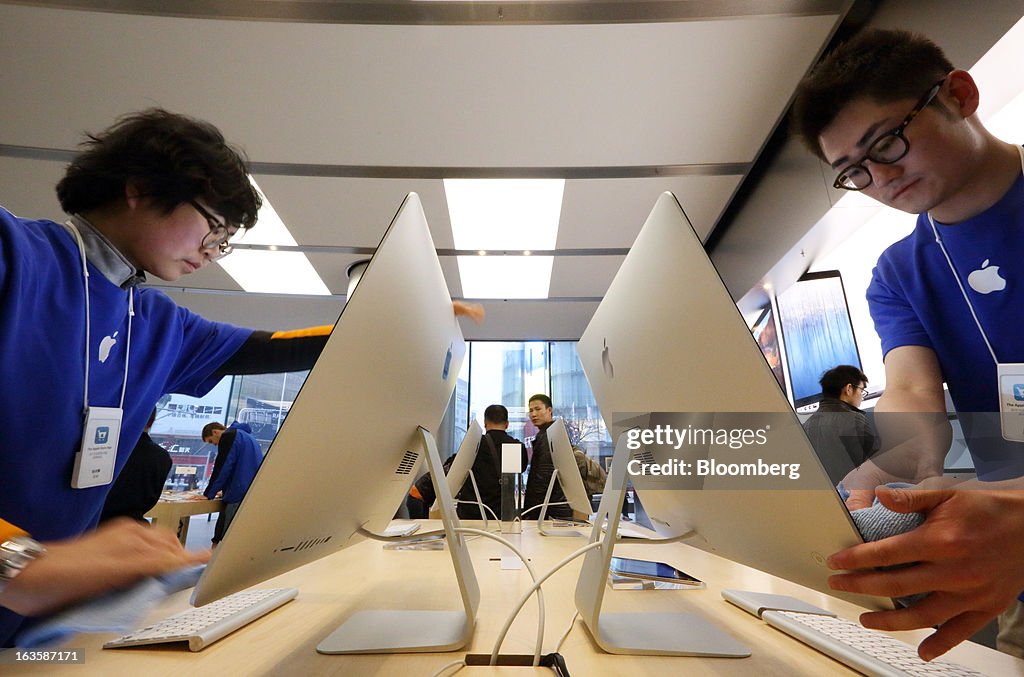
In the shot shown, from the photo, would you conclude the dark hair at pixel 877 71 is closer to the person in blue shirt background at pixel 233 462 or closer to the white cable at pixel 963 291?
the white cable at pixel 963 291

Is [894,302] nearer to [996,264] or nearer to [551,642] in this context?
[996,264]

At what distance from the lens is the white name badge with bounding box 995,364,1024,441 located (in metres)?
0.86

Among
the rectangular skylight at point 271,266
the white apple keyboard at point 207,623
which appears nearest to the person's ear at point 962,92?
the white apple keyboard at point 207,623

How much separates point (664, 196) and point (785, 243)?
2612 millimetres

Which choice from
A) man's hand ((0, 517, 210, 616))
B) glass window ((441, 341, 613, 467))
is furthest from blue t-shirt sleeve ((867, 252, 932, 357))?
glass window ((441, 341, 613, 467))

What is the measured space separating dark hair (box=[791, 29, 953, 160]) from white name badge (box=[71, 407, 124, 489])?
170 cm

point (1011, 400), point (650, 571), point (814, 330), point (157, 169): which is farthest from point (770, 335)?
point (157, 169)

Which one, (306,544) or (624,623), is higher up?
(306,544)

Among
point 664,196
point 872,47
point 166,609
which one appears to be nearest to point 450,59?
point 872,47

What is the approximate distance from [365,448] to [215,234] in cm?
75

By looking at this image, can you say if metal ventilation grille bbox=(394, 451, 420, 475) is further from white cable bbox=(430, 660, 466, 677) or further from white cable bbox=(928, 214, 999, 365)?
white cable bbox=(928, 214, 999, 365)

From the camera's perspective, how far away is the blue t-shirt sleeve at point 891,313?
1036 millimetres

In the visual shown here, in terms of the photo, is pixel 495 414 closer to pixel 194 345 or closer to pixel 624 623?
pixel 194 345

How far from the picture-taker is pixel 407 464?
33.0 inches
